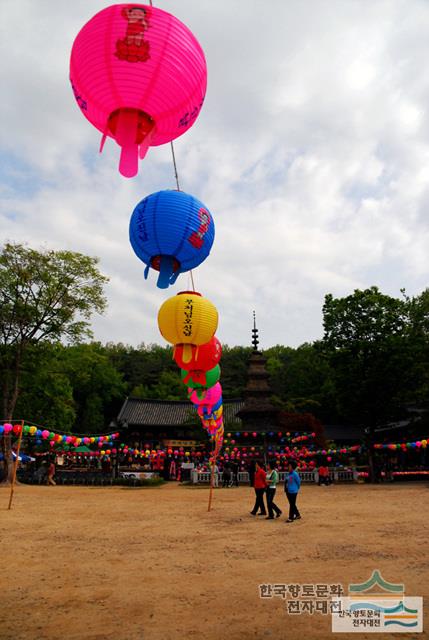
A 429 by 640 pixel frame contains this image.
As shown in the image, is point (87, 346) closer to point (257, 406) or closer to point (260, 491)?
point (257, 406)

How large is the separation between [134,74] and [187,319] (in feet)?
17.4

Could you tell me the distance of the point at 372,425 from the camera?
30078mm

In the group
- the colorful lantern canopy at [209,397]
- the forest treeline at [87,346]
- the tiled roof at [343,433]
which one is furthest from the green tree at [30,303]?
the tiled roof at [343,433]

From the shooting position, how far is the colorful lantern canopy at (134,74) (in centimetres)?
468

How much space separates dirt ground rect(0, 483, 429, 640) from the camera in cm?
473

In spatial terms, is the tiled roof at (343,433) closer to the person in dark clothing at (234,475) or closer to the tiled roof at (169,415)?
the tiled roof at (169,415)

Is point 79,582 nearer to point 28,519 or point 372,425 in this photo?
point 28,519

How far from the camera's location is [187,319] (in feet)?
30.8

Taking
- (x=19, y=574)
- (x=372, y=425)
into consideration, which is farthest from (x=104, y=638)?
(x=372, y=425)

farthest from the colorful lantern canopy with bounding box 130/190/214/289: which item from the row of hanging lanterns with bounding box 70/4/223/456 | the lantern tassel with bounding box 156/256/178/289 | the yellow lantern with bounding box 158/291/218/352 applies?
the yellow lantern with bounding box 158/291/218/352

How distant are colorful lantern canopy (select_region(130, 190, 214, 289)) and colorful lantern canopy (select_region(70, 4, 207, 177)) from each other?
1.81 meters

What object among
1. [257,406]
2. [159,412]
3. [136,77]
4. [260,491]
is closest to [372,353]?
[257,406]

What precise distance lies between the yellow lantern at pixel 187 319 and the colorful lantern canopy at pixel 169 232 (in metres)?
2.03

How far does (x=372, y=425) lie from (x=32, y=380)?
2185 cm
